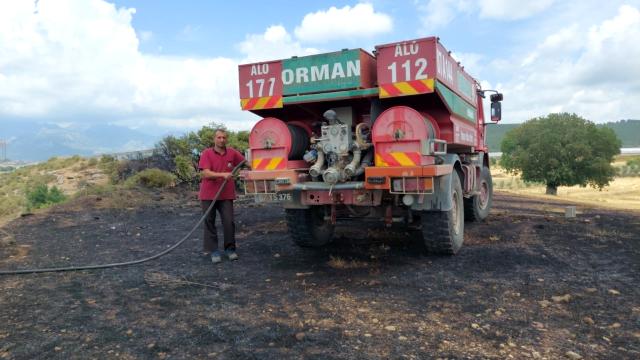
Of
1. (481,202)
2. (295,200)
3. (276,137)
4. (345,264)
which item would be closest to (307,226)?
(295,200)

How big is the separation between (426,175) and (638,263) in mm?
2907

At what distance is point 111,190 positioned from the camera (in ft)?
44.2

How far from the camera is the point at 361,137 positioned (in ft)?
18.9

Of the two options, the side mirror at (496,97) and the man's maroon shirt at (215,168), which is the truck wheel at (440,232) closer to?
the man's maroon shirt at (215,168)

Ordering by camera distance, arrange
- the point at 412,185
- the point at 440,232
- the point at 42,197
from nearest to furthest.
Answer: the point at 412,185, the point at 440,232, the point at 42,197

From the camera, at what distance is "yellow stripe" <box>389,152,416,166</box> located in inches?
204

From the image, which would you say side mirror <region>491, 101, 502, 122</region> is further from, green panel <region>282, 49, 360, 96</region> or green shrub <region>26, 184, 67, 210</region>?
green shrub <region>26, 184, 67, 210</region>

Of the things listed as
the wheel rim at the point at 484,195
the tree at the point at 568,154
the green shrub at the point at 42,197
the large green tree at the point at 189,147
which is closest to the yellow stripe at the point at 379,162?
the wheel rim at the point at 484,195

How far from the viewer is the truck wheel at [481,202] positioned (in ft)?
29.6

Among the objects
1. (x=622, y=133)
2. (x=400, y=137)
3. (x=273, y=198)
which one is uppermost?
(x=622, y=133)

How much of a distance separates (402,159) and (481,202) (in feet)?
17.0

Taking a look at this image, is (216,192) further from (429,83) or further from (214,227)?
(429,83)

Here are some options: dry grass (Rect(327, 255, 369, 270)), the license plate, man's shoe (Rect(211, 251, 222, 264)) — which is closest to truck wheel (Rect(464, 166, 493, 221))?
dry grass (Rect(327, 255, 369, 270))

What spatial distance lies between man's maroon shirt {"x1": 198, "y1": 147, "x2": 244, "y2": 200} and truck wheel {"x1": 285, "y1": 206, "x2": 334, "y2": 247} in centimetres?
94
